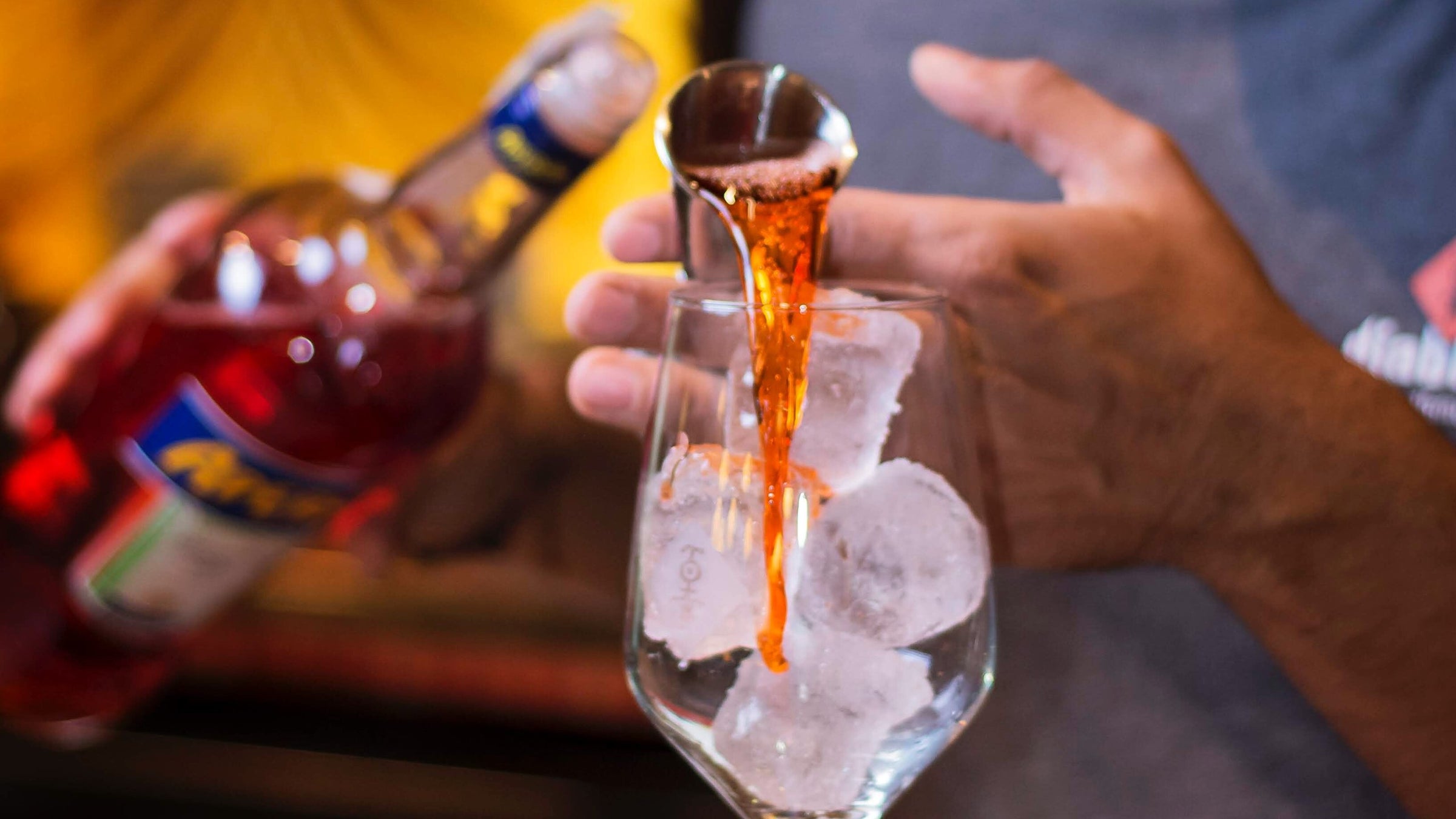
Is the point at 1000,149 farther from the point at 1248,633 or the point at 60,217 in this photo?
the point at 60,217

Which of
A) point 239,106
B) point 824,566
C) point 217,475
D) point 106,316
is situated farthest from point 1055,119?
point 239,106

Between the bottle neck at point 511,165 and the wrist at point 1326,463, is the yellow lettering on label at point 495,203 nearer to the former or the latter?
the bottle neck at point 511,165

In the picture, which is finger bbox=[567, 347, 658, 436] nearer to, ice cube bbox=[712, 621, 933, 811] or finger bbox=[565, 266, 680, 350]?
finger bbox=[565, 266, 680, 350]

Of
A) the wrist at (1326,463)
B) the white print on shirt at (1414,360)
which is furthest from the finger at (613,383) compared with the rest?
the white print on shirt at (1414,360)

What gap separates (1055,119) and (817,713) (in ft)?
1.46

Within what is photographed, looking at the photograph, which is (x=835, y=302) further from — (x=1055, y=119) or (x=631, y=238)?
(x=1055, y=119)

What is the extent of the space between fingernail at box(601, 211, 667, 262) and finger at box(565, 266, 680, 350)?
3 centimetres

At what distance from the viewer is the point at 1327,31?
35.0 inches

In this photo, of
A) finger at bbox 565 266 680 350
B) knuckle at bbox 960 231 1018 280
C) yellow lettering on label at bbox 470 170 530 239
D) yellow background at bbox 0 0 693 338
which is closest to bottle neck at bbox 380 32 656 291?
yellow lettering on label at bbox 470 170 530 239

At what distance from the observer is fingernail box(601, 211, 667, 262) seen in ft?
2.19

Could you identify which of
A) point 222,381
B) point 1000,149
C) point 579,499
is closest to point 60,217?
point 579,499

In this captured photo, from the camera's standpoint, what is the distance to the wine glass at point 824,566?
0.48 metres

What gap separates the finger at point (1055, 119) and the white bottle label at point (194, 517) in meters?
0.49

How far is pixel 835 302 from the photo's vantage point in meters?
0.50
